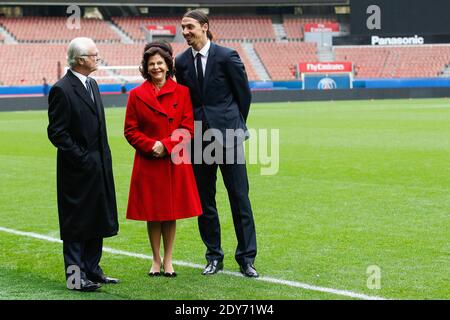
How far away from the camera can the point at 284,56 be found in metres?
66.2

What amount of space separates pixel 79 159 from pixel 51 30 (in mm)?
58110

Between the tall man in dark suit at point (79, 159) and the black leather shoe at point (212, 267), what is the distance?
0.96 meters

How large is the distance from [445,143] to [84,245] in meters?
15.8

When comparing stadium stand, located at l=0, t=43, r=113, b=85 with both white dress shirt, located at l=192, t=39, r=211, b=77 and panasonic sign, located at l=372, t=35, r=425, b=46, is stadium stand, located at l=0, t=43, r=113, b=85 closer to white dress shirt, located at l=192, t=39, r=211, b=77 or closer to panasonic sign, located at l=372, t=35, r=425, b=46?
panasonic sign, located at l=372, t=35, r=425, b=46

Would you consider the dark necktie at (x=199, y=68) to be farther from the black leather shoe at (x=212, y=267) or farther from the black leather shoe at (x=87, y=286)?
the black leather shoe at (x=87, y=286)

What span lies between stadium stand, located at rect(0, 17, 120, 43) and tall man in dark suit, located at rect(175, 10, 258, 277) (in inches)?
2190

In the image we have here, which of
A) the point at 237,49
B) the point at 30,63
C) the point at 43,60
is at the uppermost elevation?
the point at 237,49

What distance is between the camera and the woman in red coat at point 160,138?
7.32 meters

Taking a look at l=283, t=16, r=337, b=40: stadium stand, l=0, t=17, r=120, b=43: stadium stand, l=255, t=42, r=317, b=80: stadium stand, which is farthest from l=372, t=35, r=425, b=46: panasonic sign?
l=0, t=17, r=120, b=43: stadium stand

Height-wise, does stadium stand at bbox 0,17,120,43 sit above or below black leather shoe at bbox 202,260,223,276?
above

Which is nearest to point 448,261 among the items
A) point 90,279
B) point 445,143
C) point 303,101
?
point 90,279

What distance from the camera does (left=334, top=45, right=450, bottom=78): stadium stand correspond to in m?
64.9

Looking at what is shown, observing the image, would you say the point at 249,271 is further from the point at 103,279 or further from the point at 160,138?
the point at 160,138

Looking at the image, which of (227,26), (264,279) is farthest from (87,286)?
(227,26)
